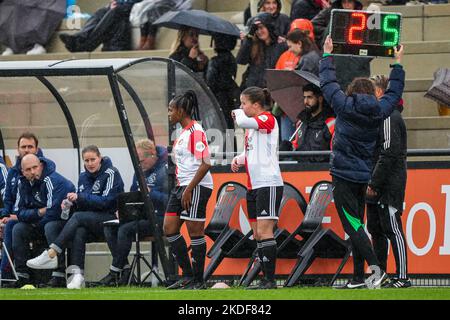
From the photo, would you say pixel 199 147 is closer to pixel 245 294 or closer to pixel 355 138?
pixel 355 138

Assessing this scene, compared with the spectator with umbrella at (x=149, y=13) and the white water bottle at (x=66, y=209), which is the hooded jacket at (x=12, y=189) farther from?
the spectator with umbrella at (x=149, y=13)

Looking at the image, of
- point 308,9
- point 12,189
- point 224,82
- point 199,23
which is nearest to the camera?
point 12,189

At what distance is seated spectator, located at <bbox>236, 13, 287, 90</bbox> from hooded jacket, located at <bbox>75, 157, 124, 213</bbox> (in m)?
2.72

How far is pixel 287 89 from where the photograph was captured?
54.3ft

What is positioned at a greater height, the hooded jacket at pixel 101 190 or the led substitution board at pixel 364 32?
the led substitution board at pixel 364 32

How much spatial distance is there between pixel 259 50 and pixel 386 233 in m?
4.67

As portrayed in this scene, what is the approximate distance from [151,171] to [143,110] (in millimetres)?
708

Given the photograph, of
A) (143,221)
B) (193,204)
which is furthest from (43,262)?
(193,204)

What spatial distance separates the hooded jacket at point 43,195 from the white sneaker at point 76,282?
812mm

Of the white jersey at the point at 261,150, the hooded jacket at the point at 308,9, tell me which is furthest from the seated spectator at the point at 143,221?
the hooded jacket at the point at 308,9

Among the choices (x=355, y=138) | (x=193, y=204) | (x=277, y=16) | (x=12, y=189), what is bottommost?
(x=12, y=189)

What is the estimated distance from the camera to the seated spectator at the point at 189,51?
18.7 meters

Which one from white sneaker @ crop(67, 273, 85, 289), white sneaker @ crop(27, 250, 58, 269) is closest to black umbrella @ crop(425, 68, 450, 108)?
white sneaker @ crop(67, 273, 85, 289)

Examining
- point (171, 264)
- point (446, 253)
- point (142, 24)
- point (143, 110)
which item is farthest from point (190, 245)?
point (142, 24)
